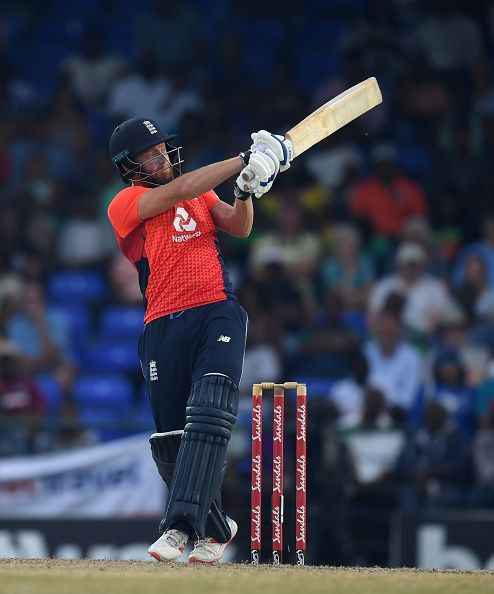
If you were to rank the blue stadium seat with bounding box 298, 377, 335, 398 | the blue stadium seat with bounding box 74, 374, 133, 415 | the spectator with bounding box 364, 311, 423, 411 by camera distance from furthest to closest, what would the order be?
the blue stadium seat with bounding box 74, 374, 133, 415
the blue stadium seat with bounding box 298, 377, 335, 398
the spectator with bounding box 364, 311, 423, 411

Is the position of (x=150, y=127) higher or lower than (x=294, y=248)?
lower

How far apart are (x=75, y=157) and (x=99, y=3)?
6.12 ft

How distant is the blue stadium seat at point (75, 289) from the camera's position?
1158 centimetres

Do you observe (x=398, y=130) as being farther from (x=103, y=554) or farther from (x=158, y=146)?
(x=158, y=146)

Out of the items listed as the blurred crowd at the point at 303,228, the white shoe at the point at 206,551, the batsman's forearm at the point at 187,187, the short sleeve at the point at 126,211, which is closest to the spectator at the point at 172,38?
the blurred crowd at the point at 303,228

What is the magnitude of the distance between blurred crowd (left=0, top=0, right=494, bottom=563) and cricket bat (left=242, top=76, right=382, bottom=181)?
9.49 feet

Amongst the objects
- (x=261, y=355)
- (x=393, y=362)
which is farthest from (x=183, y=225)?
(x=261, y=355)

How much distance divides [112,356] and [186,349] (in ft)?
17.0

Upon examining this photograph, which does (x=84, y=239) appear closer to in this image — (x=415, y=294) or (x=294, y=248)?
(x=294, y=248)

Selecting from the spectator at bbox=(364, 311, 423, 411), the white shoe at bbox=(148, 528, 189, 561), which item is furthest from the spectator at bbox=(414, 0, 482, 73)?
the white shoe at bbox=(148, 528, 189, 561)

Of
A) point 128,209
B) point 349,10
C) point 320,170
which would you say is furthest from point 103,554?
point 349,10

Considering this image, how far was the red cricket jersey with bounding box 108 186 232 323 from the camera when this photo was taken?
236 inches

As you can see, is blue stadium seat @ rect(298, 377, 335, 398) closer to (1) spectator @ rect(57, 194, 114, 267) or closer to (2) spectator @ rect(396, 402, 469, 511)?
(2) spectator @ rect(396, 402, 469, 511)

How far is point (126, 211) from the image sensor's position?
602 centimetres
